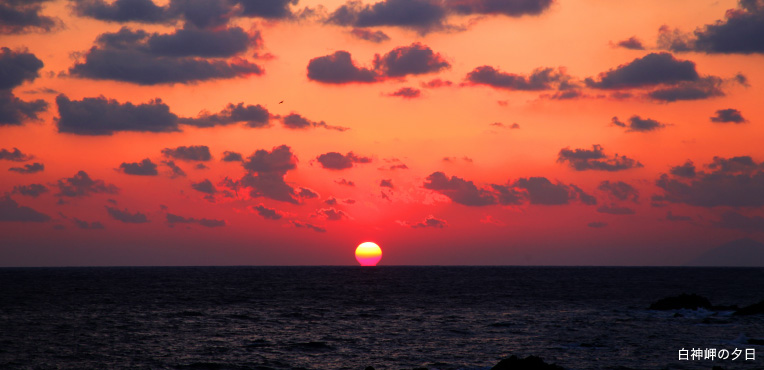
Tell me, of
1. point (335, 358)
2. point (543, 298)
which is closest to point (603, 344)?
point (335, 358)

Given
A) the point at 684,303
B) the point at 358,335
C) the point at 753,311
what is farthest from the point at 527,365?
the point at 684,303

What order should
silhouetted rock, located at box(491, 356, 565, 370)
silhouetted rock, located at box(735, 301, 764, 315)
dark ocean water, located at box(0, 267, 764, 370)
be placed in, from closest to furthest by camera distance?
silhouetted rock, located at box(491, 356, 565, 370)
dark ocean water, located at box(0, 267, 764, 370)
silhouetted rock, located at box(735, 301, 764, 315)

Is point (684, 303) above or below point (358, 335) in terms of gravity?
above

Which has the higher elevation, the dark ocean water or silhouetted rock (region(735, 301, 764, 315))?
silhouetted rock (region(735, 301, 764, 315))

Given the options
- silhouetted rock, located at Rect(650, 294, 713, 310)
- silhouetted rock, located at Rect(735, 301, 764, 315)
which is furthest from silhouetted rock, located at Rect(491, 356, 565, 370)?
silhouetted rock, located at Rect(650, 294, 713, 310)

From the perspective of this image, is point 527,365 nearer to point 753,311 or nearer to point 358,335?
point 358,335

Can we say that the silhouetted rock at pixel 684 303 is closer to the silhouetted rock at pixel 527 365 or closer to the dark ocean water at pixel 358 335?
the dark ocean water at pixel 358 335

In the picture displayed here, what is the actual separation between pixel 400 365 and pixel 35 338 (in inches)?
1419

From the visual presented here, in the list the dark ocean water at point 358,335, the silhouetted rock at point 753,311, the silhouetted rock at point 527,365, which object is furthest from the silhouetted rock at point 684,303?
the silhouetted rock at point 527,365

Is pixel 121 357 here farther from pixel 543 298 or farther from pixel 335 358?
pixel 543 298

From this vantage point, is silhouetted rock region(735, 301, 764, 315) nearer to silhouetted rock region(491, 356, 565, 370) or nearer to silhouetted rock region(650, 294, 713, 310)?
silhouetted rock region(650, 294, 713, 310)

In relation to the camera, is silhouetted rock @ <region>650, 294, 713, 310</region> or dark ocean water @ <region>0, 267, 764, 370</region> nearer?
dark ocean water @ <region>0, 267, 764, 370</region>

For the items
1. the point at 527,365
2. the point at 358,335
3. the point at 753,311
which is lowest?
the point at 358,335

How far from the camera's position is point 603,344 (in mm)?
54969
